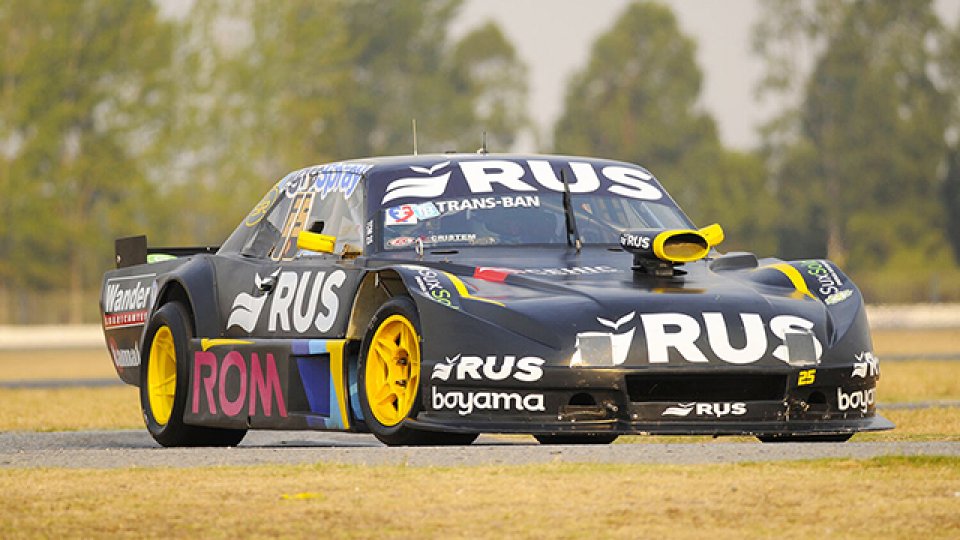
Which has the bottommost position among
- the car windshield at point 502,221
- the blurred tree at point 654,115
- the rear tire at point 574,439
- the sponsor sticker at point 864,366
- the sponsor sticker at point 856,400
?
the rear tire at point 574,439

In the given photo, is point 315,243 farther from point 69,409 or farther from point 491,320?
point 69,409

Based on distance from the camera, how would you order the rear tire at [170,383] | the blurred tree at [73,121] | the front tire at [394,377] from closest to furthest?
the front tire at [394,377] → the rear tire at [170,383] → the blurred tree at [73,121]

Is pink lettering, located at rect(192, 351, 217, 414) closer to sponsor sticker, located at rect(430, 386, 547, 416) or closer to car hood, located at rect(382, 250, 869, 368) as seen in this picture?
car hood, located at rect(382, 250, 869, 368)

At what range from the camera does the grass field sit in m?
5.97

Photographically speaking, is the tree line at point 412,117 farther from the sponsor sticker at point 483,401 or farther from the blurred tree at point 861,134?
the sponsor sticker at point 483,401

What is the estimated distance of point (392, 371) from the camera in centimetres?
887

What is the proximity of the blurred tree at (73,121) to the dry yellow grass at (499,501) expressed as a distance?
2156 inches

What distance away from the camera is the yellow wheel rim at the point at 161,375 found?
10961mm

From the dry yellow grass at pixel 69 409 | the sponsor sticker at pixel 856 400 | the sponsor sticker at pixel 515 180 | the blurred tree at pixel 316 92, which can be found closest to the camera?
the sponsor sticker at pixel 856 400

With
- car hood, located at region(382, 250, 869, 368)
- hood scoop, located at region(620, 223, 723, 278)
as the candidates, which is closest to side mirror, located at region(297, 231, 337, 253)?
car hood, located at region(382, 250, 869, 368)

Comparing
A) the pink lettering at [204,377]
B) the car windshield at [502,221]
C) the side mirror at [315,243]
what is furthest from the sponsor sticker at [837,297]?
the pink lettering at [204,377]

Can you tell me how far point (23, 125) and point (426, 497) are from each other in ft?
191

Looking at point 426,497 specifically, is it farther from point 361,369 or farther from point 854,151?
point 854,151

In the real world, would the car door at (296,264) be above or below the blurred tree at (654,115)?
below
